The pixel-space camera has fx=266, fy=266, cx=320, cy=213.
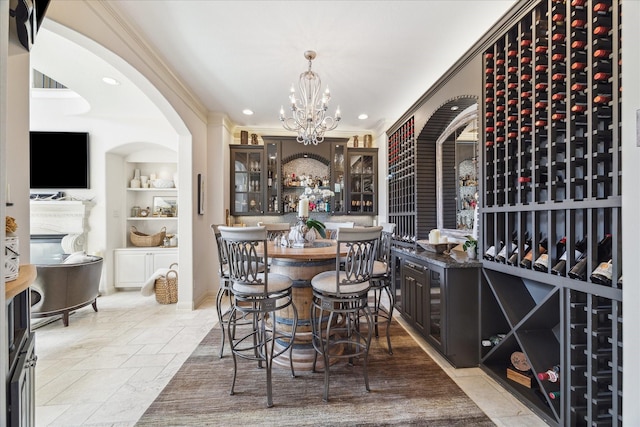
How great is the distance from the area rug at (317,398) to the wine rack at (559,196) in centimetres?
54

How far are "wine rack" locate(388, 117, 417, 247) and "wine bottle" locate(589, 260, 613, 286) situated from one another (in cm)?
207

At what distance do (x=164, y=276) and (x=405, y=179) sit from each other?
376 centimetres

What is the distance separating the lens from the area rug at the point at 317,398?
5.50ft

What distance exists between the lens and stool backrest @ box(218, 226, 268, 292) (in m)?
1.78

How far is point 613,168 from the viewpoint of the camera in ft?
4.12

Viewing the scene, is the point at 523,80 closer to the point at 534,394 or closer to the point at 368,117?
the point at 534,394

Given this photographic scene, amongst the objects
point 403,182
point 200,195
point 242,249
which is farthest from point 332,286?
point 200,195

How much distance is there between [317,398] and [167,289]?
2.98 metres

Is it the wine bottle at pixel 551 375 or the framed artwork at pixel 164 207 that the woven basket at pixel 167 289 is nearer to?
the framed artwork at pixel 164 207

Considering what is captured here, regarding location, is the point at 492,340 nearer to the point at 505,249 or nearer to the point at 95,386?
the point at 505,249

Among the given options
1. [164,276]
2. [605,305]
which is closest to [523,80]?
[605,305]

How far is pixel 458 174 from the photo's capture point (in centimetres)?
296

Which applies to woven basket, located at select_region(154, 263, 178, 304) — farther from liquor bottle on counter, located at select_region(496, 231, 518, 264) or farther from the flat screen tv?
liquor bottle on counter, located at select_region(496, 231, 518, 264)

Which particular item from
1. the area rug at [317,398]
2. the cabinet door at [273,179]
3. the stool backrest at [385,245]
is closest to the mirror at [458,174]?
the stool backrest at [385,245]
